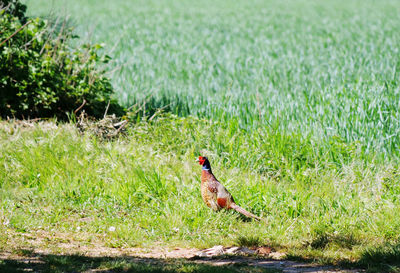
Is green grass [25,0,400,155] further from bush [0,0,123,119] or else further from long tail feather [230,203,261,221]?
long tail feather [230,203,261,221]

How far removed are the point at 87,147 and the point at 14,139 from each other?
1054 mm

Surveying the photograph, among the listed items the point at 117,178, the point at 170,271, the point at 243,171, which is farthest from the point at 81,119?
the point at 170,271

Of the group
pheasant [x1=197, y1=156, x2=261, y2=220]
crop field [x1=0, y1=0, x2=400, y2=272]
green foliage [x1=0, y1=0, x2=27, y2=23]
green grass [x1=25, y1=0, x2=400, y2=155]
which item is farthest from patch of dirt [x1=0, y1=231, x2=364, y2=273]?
green foliage [x1=0, y1=0, x2=27, y2=23]

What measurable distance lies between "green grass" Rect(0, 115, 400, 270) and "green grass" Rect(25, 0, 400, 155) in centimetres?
64

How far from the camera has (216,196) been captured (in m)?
5.46

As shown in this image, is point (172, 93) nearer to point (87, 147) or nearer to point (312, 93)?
point (312, 93)

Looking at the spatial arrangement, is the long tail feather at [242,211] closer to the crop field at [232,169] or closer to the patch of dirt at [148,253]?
the crop field at [232,169]

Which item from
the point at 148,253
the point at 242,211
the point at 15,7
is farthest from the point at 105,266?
the point at 15,7

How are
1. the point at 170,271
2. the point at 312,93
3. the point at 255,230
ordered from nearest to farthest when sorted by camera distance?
the point at 170,271 → the point at 255,230 → the point at 312,93

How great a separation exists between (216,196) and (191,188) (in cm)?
75

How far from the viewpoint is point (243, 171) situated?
22.6 feet

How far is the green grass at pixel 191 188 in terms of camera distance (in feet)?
17.5

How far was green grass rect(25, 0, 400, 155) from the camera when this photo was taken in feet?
25.9

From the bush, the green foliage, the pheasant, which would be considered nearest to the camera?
the pheasant
